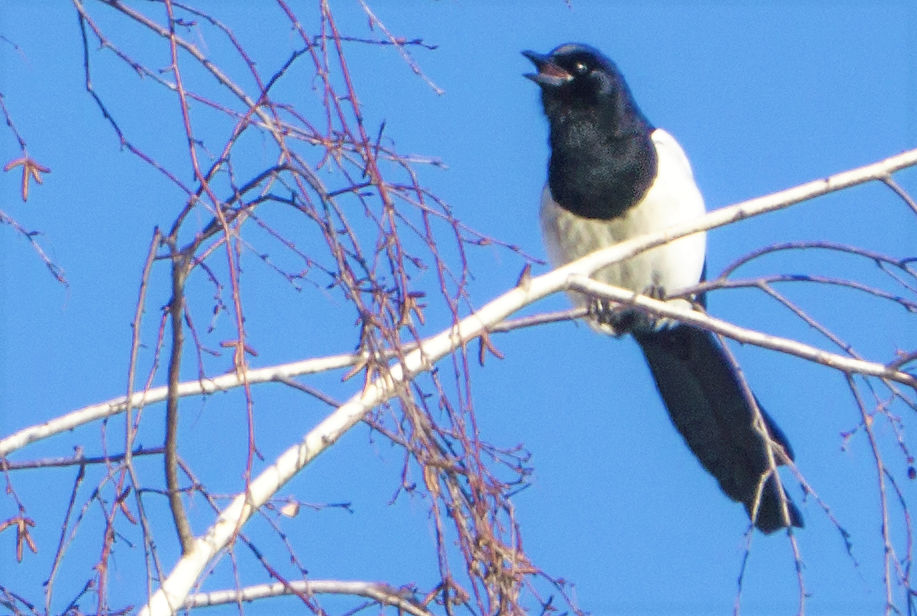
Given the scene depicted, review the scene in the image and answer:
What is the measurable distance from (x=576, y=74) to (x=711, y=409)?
1216 mm

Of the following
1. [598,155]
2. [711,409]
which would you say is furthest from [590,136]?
[711,409]

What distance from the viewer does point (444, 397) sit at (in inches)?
69.0

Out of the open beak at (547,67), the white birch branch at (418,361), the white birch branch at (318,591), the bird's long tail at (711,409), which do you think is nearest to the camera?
the white birch branch at (418,361)

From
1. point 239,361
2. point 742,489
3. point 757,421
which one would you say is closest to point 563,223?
point 742,489

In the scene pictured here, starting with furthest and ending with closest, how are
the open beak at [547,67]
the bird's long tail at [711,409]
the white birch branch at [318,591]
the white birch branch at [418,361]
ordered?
the open beak at [547,67]
the bird's long tail at [711,409]
the white birch branch at [318,591]
the white birch branch at [418,361]

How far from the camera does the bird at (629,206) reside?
4.17m

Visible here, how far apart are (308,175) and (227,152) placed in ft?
0.61

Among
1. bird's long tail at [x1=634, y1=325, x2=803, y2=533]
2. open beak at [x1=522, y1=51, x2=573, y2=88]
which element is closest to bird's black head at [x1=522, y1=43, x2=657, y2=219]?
open beak at [x1=522, y1=51, x2=573, y2=88]

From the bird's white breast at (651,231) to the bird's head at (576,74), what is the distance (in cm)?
29

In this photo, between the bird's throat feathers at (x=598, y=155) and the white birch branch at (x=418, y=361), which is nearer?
the white birch branch at (x=418, y=361)

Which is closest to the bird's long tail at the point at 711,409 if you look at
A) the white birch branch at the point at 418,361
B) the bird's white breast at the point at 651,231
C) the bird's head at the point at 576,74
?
the bird's white breast at the point at 651,231

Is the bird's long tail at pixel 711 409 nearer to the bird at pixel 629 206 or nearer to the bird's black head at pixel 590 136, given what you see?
the bird at pixel 629 206

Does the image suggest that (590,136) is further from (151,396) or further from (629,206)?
(151,396)

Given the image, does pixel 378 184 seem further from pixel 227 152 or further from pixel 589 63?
pixel 589 63
